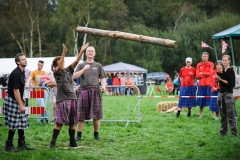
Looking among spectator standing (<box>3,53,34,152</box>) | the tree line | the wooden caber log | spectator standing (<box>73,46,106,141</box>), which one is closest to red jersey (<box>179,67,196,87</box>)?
the wooden caber log

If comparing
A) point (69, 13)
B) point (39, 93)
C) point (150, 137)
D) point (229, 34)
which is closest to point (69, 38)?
point (69, 13)

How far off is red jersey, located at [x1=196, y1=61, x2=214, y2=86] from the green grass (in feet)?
4.61

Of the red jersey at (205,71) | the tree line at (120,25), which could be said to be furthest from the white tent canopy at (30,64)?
the tree line at (120,25)

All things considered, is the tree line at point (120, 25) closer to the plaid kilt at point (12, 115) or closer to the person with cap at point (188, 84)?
the person with cap at point (188, 84)

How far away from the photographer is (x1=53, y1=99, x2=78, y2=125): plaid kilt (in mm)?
6637

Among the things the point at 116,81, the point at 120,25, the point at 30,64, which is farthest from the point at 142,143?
the point at 120,25

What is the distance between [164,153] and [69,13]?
3348cm

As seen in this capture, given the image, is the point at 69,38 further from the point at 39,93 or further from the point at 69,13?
the point at 39,93

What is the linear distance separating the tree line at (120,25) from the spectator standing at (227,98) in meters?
30.7

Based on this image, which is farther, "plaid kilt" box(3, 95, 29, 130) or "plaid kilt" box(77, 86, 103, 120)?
"plaid kilt" box(77, 86, 103, 120)

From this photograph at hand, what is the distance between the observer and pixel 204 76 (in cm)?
1095

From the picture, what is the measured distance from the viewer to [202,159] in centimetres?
575

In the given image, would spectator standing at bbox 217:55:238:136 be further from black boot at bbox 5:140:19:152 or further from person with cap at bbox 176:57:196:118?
black boot at bbox 5:140:19:152

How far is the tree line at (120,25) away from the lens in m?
39.7
